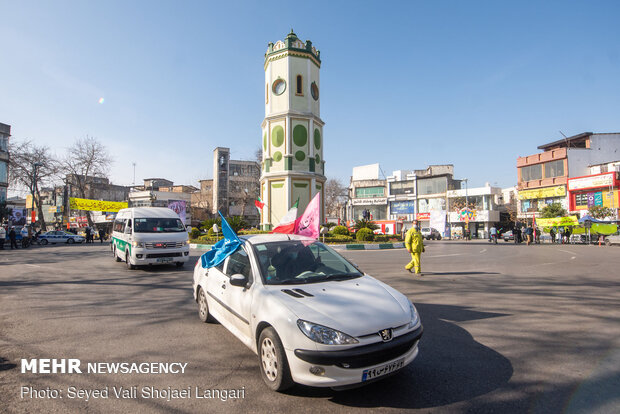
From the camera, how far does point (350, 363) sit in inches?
114

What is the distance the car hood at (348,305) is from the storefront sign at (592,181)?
145 feet

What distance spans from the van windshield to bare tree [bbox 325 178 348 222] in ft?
178

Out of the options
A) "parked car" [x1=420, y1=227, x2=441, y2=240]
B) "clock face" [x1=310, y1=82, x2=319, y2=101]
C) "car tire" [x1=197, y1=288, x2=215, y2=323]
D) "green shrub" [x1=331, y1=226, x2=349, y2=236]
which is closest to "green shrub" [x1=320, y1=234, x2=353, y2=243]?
"green shrub" [x1=331, y1=226, x2=349, y2=236]

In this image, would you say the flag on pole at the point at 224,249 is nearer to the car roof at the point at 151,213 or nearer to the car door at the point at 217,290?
the car door at the point at 217,290

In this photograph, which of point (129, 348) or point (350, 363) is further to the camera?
point (129, 348)

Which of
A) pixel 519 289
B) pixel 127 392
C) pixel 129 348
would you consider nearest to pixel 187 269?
pixel 129 348

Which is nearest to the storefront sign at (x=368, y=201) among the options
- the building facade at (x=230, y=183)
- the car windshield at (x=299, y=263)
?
the building facade at (x=230, y=183)

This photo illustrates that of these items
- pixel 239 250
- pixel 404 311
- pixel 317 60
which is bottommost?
pixel 404 311

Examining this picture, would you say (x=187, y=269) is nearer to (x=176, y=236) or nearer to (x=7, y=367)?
(x=176, y=236)

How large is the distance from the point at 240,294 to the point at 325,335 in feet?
4.78

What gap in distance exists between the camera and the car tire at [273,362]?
10.1 ft

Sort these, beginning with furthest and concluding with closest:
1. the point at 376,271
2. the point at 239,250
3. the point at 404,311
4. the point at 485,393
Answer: the point at 376,271 < the point at 239,250 < the point at 404,311 < the point at 485,393

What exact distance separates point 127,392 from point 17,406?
34.7 inches

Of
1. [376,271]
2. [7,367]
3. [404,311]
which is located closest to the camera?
[404,311]
